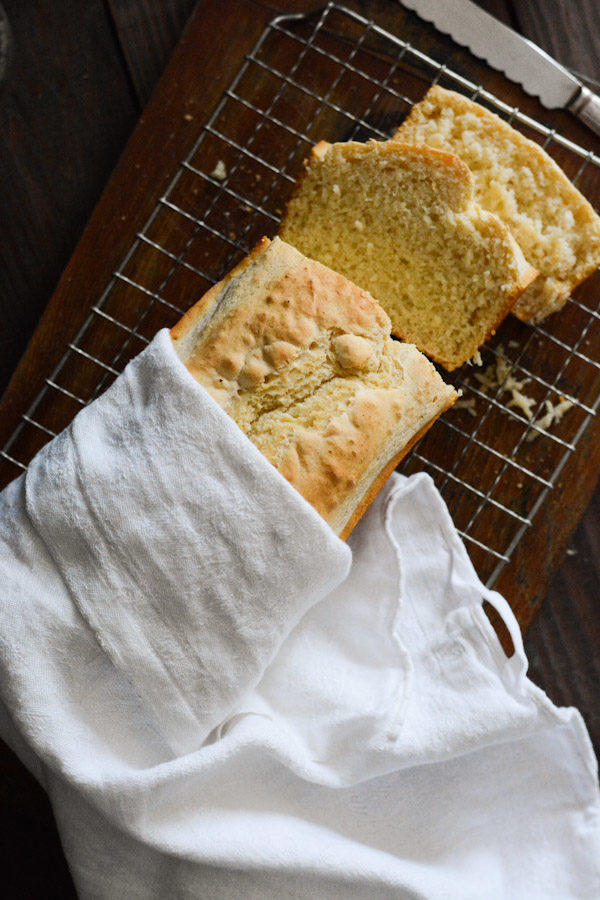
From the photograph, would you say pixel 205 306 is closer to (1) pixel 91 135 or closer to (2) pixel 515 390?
(1) pixel 91 135

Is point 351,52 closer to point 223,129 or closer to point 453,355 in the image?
point 223,129

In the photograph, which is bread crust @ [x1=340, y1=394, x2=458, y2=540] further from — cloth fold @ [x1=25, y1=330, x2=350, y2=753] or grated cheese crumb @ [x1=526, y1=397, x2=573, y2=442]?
grated cheese crumb @ [x1=526, y1=397, x2=573, y2=442]

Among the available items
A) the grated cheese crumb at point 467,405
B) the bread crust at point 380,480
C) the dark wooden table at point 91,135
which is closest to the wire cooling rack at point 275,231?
the grated cheese crumb at point 467,405

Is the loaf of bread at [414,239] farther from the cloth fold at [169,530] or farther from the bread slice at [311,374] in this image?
the cloth fold at [169,530]

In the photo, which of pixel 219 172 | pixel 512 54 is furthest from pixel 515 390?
pixel 219 172

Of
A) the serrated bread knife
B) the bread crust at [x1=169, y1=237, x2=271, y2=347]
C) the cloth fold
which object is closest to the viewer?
the cloth fold

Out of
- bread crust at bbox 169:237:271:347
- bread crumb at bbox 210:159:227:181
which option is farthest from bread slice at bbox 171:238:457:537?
bread crumb at bbox 210:159:227:181
